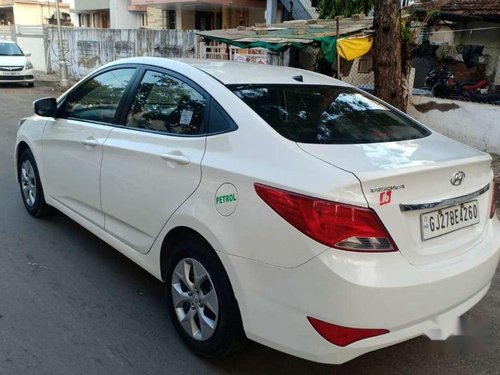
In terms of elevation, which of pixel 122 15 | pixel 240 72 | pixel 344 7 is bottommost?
pixel 240 72

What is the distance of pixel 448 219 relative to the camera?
8.10ft

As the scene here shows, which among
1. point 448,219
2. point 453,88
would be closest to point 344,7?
point 453,88

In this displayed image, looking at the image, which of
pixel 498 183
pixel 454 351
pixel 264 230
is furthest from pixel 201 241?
pixel 498 183

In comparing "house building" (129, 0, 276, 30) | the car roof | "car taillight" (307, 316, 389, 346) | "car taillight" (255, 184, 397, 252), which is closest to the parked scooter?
the car roof

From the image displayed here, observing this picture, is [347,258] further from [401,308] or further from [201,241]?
[201,241]

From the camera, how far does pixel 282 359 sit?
2.83m

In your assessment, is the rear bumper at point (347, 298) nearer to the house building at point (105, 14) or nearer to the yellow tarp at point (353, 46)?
the yellow tarp at point (353, 46)

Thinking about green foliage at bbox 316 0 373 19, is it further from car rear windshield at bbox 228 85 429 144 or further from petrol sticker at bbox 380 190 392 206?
petrol sticker at bbox 380 190 392 206

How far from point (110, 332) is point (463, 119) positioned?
7585 mm

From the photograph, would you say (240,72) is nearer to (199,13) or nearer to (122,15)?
(199,13)

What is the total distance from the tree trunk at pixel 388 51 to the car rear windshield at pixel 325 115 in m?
3.98

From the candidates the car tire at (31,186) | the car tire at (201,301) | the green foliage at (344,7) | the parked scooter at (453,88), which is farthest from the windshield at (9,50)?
the car tire at (201,301)

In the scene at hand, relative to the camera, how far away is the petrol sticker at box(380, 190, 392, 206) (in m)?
2.20

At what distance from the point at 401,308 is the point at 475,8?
13.8 meters
